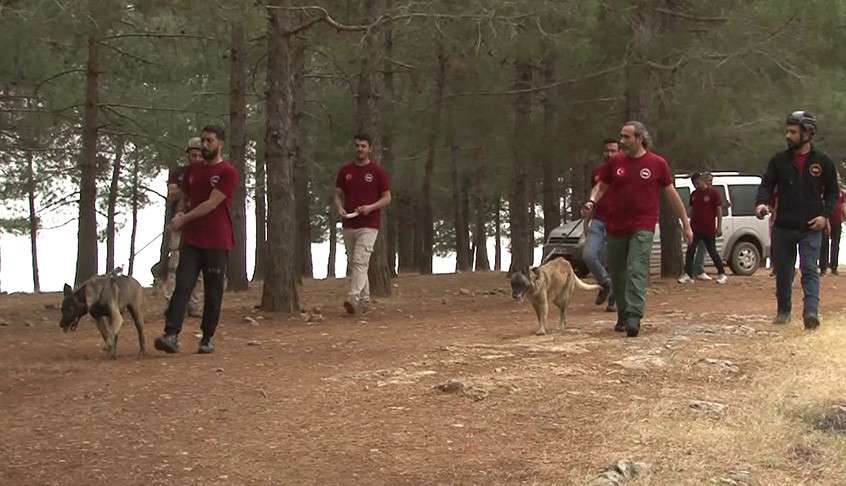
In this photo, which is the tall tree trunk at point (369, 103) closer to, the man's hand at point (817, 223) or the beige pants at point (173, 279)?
the beige pants at point (173, 279)

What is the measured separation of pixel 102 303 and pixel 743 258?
616 inches

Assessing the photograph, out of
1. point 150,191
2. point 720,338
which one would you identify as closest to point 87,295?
point 720,338

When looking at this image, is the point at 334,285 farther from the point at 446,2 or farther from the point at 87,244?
the point at 446,2

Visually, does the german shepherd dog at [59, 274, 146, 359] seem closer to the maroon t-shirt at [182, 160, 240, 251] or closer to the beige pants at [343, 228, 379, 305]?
A: the maroon t-shirt at [182, 160, 240, 251]

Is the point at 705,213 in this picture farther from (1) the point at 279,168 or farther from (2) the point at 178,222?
(2) the point at 178,222

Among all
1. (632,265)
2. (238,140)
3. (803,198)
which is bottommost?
(632,265)

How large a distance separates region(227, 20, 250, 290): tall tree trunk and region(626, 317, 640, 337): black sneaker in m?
8.30

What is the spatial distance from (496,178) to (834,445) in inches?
1046

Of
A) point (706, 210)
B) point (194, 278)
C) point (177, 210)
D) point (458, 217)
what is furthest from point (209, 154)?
point (458, 217)

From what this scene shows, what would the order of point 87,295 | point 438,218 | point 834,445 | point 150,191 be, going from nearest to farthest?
point 834,445 < point 87,295 < point 150,191 < point 438,218

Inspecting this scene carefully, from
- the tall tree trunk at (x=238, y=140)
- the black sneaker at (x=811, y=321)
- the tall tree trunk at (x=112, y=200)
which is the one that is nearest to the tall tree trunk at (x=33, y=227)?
the tall tree trunk at (x=112, y=200)

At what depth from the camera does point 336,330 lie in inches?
456

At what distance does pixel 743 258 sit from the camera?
2200cm

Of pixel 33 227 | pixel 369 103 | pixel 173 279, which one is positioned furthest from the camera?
pixel 33 227
